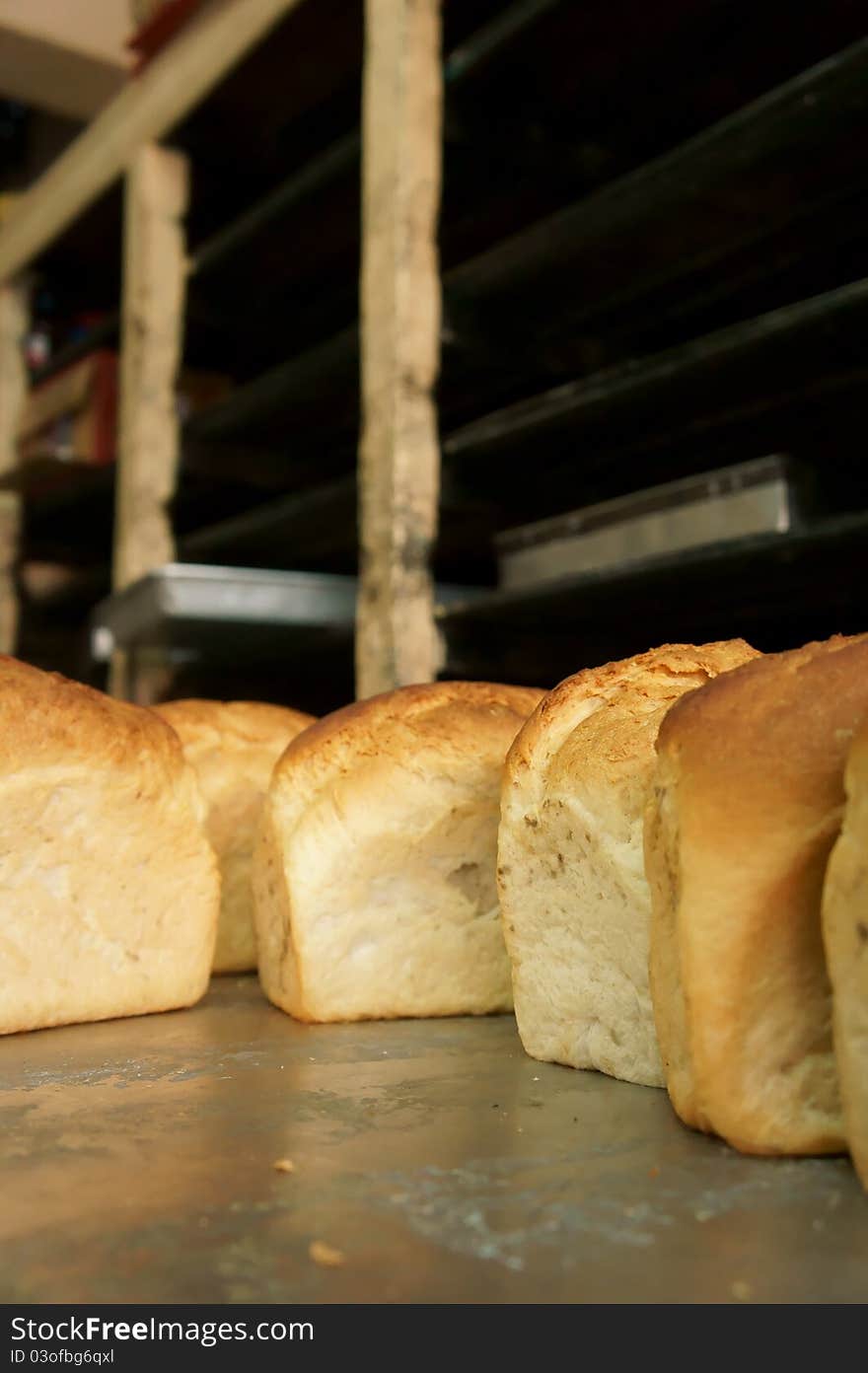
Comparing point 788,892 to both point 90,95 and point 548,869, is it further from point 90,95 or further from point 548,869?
point 90,95

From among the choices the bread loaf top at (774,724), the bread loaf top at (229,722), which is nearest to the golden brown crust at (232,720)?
the bread loaf top at (229,722)

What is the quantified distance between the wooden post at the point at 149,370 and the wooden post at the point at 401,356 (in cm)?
117

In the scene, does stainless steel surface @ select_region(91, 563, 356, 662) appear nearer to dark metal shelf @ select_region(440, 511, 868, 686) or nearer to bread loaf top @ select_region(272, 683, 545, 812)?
dark metal shelf @ select_region(440, 511, 868, 686)

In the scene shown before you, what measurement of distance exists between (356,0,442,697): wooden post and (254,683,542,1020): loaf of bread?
0.95 m

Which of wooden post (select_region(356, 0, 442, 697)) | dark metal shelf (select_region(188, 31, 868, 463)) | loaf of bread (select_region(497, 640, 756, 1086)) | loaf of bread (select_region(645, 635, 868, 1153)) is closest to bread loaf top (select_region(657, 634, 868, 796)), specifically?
loaf of bread (select_region(645, 635, 868, 1153))

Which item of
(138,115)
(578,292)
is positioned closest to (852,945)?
(578,292)

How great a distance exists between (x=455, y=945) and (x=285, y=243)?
263 centimetres

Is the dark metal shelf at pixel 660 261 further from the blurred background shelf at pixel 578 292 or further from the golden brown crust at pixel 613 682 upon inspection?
the golden brown crust at pixel 613 682

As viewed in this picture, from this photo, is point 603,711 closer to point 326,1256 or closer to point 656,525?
point 326,1256

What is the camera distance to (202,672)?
12.3 ft

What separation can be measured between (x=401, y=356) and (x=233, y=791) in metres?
1.11

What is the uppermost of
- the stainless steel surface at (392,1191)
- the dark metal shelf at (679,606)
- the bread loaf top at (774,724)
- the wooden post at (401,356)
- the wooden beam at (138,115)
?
the wooden beam at (138,115)

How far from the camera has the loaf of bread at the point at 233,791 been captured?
4.95 feet

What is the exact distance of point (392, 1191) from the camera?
0.73 meters
